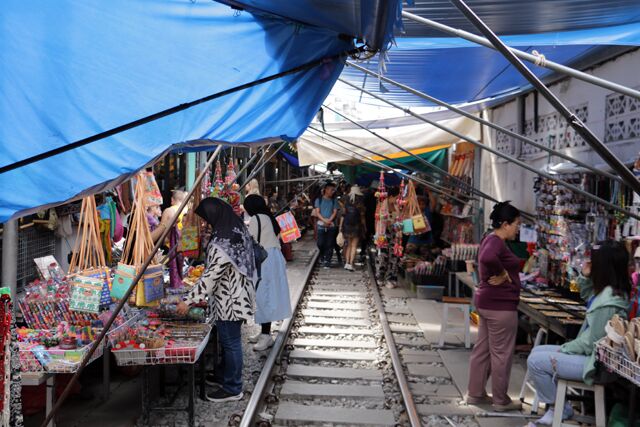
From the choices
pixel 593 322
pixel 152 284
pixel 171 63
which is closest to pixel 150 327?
pixel 152 284

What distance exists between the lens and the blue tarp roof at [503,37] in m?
5.41

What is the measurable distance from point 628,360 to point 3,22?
4.39 m

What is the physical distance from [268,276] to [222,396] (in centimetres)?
227

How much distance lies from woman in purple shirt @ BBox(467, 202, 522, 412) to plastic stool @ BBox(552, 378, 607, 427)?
1.05m

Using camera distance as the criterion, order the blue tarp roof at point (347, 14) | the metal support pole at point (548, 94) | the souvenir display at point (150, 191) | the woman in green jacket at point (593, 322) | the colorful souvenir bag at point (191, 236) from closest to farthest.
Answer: the metal support pole at point (548, 94) → the blue tarp roof at point (347, 14) → the woman in green jacket at point (593, 322) → the souvenir display at point (150, 191) → the colorful souvenir bag at point (191, 236)

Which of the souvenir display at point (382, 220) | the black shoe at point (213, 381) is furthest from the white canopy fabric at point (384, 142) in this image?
the black shoe at point (213, 381)

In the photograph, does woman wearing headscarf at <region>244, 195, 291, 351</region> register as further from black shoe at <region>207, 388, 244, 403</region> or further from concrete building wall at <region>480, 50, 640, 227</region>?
concrete building wall at <region>480, 50, 640, 227</region>

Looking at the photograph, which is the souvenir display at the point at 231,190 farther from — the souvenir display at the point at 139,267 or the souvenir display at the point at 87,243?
the souvenir display at the point at 87,243

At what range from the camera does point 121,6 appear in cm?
395

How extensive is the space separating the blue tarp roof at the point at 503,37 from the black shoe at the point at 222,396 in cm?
349

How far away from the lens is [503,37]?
6.49 metres

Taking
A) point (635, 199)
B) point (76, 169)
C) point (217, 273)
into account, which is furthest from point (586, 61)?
point (76, 169)

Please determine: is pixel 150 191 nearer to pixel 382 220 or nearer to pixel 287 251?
pixel 382 220

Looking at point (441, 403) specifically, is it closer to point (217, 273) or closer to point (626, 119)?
point (217, 273)
